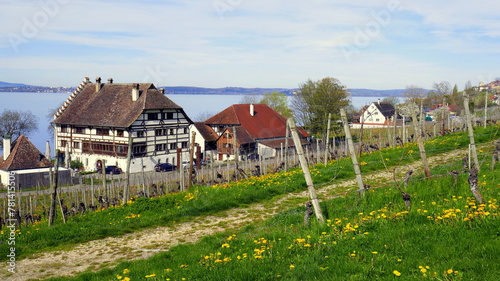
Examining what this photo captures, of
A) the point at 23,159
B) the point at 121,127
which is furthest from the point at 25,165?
the point at 121,127

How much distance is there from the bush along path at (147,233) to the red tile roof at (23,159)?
31580 mm

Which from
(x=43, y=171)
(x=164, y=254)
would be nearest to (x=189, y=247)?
(x=164, y=254)

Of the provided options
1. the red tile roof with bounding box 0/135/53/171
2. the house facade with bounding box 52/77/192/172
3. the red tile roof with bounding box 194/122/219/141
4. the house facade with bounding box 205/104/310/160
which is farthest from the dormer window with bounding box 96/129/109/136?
the house facade with bounding box 205/104/310/160

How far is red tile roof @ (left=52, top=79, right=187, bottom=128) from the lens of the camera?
49.3 m

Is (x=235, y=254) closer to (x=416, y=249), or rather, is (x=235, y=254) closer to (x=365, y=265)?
(x=365, y=265)

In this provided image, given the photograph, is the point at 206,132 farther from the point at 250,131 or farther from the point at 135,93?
the point at 135,93

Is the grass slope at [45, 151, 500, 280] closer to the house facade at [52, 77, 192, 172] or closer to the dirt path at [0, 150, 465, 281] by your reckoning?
the dirt path at [0, 150, 465, 281]

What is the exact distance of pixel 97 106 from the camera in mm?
Result: 52812

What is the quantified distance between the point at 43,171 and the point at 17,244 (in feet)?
108

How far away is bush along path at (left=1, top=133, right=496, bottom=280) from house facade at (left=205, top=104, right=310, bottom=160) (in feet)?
121

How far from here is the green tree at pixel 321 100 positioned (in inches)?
2487

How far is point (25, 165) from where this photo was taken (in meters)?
40.5

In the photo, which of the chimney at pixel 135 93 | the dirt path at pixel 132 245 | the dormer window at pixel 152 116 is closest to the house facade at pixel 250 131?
the dormer window at pixel 152 116

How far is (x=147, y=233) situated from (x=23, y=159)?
3475 cm
